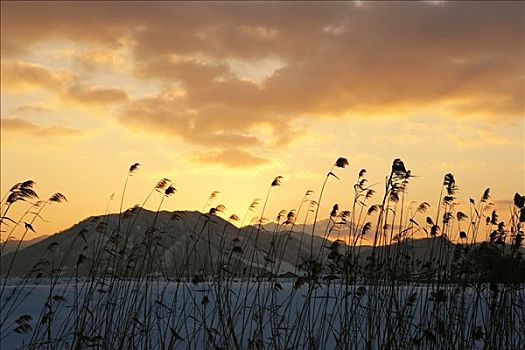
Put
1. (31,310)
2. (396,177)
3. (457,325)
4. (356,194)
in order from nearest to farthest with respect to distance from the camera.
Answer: (396,177)
(356,194)
(457,325)
(31,310)

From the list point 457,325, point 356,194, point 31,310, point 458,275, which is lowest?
point 31,310

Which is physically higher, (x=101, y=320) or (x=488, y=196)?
(x=488, y=196)

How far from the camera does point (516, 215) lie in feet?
15.1

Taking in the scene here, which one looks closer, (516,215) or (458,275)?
(516,215)

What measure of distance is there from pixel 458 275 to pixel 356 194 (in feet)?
4.87

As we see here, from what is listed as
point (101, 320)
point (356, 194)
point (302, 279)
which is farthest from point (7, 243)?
point (356, 194)

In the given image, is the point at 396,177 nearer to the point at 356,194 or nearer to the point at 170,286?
the point at 356,194

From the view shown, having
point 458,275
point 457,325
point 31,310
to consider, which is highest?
point 458,275

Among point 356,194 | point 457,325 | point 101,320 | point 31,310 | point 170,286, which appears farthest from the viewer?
point 170,286

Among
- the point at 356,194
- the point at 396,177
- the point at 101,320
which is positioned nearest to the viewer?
the point at 396,177

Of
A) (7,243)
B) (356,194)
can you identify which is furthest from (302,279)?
(7,243)

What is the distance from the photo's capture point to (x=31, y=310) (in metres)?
6.59

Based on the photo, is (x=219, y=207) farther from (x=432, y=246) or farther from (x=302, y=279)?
(x=432, y=246)

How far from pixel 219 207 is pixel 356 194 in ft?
3.29
